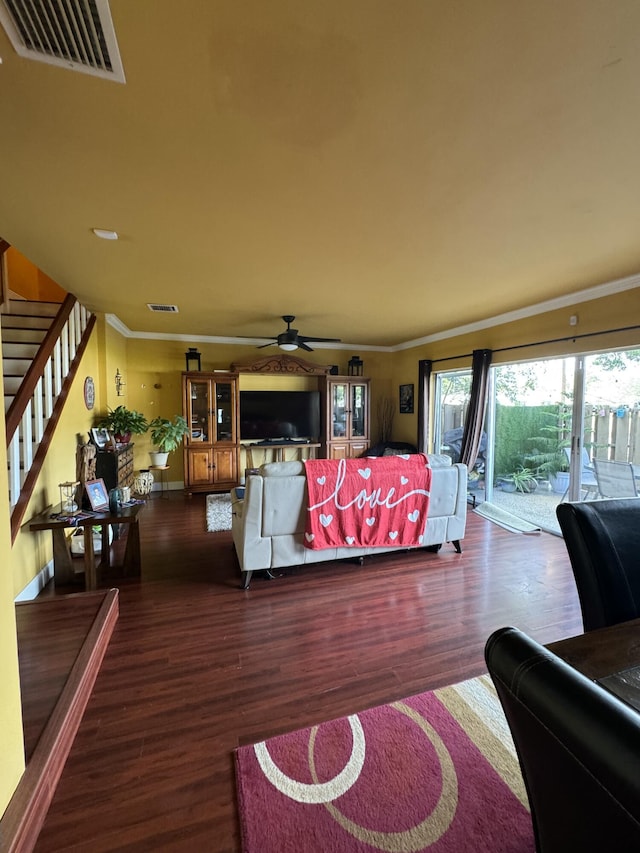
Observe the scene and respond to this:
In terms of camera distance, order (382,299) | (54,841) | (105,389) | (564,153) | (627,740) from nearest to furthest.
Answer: (627,740) < (54,841) < (564,153) < (382,299) < (105,389)

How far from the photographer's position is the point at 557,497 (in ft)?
13.7

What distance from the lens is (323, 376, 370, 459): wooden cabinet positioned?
6.59 metres

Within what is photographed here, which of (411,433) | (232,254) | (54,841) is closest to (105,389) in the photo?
(232,254)

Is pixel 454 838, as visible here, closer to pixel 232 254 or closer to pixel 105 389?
pixel 232 254

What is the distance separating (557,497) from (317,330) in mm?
3901

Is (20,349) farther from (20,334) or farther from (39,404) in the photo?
(39,404)

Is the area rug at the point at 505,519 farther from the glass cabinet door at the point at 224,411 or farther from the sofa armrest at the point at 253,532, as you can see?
the glass cabinet door at the point at 224,411

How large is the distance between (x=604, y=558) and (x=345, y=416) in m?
5.59

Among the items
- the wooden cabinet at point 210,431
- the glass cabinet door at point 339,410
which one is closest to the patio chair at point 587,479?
the glass cabinet door at point 339,410

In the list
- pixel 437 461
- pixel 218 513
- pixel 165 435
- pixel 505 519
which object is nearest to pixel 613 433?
pixel 505 519

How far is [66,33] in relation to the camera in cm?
107

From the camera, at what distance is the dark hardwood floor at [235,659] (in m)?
1.27

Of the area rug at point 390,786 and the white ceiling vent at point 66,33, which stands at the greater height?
the white ceiling vent at point 66,33

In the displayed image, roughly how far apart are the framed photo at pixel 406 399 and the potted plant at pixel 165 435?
375 cm
